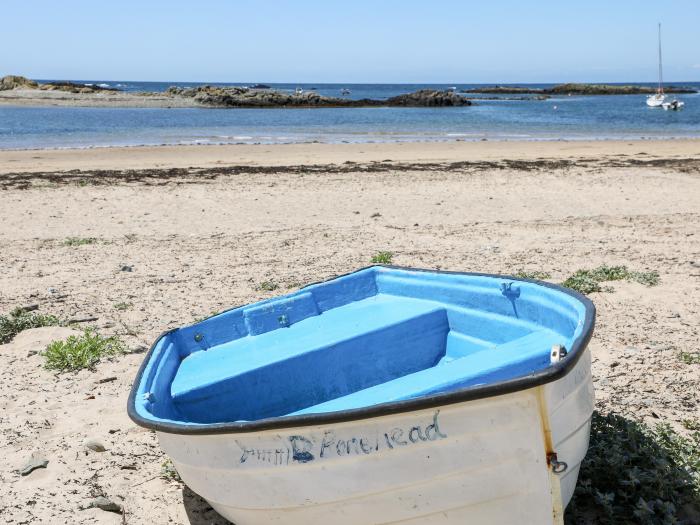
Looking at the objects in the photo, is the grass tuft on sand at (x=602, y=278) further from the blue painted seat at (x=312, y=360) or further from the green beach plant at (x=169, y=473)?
the green beach plant at (x=169, y=473)

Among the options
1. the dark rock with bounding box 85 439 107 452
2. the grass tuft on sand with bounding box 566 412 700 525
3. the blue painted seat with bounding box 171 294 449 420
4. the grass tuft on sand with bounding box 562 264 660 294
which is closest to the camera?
the grass tuft on sand with bounding box 566 412 700 525

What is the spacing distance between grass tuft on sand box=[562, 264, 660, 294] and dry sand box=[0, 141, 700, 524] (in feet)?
0.43

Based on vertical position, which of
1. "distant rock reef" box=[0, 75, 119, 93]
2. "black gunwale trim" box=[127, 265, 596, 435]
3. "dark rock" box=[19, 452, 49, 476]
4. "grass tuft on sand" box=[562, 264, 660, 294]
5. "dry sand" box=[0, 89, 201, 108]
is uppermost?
"distant rock reef" box=[0, 75, 119, 93]

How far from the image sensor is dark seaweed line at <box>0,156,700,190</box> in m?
15.8

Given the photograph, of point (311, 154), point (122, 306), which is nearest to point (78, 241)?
point (122, 306)

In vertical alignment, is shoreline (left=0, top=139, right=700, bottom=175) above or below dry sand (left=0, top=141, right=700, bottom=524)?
above

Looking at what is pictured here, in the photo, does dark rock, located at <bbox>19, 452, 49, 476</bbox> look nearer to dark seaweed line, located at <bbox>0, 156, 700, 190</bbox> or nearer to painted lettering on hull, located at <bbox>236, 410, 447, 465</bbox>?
painted lettering on hull, located at <bbox>236, 410, 447, 465</bbox>

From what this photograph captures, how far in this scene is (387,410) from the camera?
117 inches

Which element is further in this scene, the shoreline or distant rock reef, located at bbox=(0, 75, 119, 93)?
distant rock reef, located at bbox=(0, 75, 119, 93)

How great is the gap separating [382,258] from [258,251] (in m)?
1.83

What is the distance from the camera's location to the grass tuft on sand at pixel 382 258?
858 cm

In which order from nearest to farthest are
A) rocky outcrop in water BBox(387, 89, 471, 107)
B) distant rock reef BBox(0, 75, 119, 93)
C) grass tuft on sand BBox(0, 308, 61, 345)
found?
grass tuft on sand BBox(0, 308, 61, 345) → rocky outcrop in water BBox(387, 89, 471, 107) → distant rock reef BBox(0, 75, 119, 93)

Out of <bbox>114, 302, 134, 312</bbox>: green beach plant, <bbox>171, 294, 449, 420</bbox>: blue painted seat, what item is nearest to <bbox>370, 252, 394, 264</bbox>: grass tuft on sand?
<bbox>114, 302, 134, 312</bbox>: green beach plant

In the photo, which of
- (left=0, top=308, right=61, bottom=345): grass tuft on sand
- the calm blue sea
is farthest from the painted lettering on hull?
the calm blue sea
